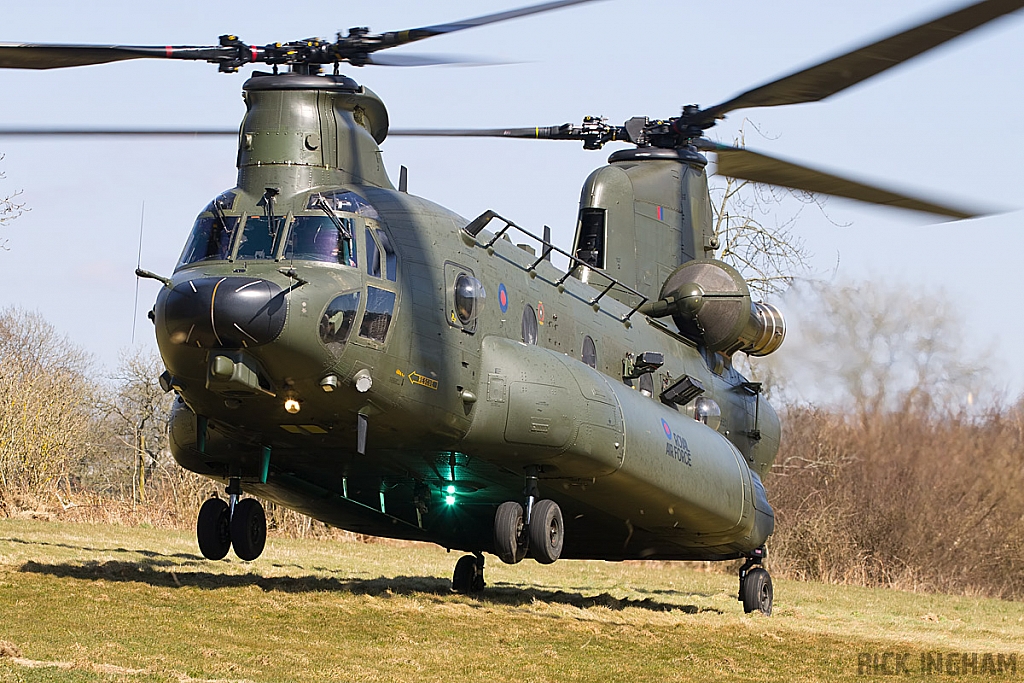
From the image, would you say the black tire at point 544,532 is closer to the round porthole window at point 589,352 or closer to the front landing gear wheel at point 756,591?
the round porthole window at point 589,352

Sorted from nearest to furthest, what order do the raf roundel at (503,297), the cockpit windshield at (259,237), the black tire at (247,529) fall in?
the cockpit windshield at (259,237) → the raf roundel at (503,297) → the black tire at (247,529)

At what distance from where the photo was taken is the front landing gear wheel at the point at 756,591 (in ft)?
56.1

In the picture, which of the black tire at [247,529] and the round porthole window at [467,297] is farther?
the black tire at [247,529]

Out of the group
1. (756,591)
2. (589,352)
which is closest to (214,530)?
(589,352)

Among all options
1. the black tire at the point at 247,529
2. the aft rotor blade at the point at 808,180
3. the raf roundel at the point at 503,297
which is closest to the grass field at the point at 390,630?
the black tire at the point at 247,529

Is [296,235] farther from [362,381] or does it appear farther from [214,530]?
[214,530]

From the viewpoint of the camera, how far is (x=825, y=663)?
1251 cm

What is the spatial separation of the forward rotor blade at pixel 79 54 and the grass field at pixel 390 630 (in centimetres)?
487

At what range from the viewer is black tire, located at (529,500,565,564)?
506 inches

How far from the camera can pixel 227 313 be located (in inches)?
429

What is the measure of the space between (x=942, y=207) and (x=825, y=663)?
4.88 meters

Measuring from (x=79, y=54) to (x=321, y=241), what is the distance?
2.80 m

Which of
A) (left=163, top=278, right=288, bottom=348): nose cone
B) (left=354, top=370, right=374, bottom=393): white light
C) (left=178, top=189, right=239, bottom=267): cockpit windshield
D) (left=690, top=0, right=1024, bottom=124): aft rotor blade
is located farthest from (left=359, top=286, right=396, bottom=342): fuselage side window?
(left=690, top=0, right=1024, bottom=124): aft rotor blade

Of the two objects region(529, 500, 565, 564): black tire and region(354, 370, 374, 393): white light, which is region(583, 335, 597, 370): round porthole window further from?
region(354, 370, 374, 393): white light
